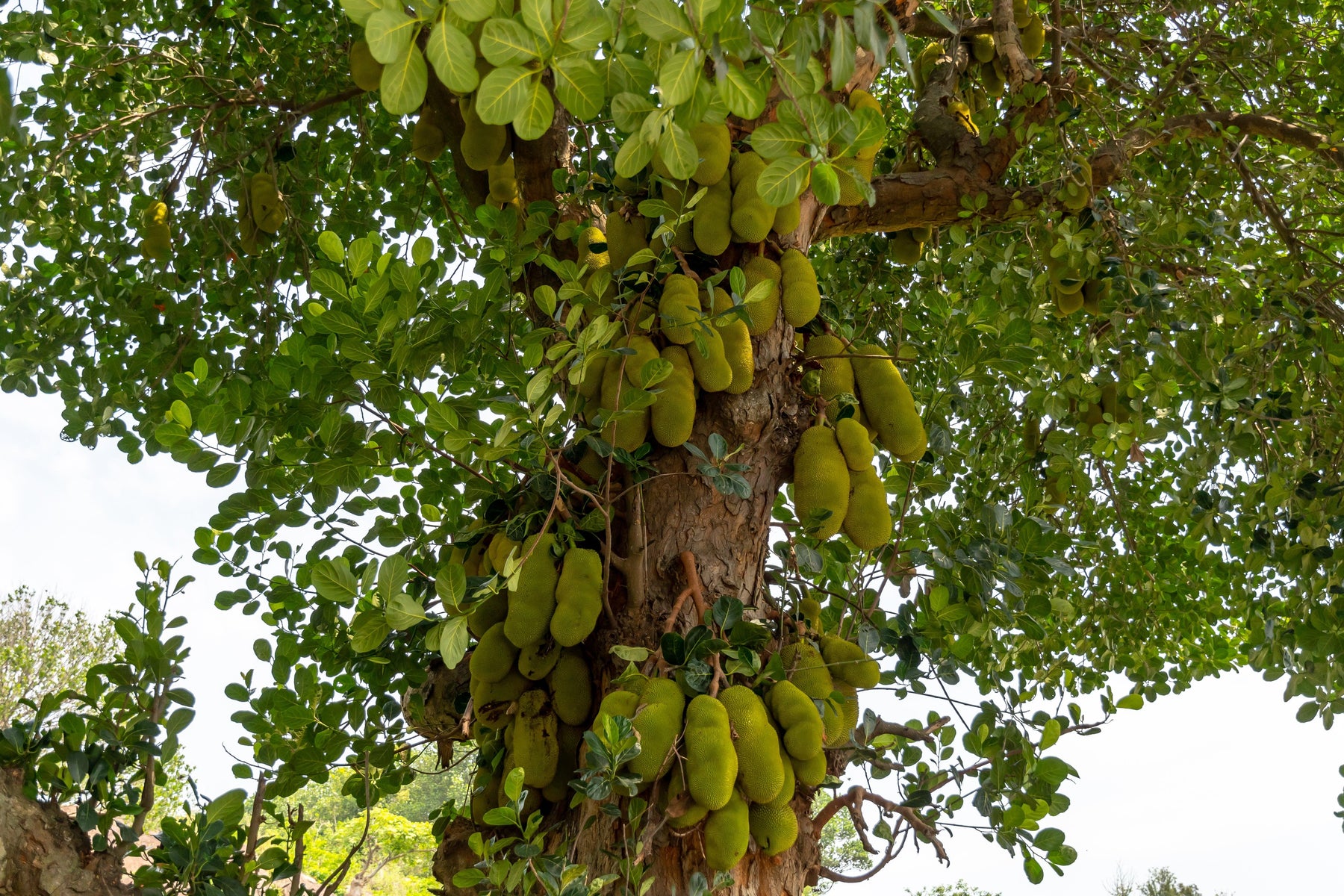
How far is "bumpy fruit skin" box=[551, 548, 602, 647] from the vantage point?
147 centimetres

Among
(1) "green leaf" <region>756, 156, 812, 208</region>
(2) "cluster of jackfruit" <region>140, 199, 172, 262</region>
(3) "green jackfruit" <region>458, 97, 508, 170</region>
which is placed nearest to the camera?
(1) "green leaf" <region>756, 156, 812, 208</region>

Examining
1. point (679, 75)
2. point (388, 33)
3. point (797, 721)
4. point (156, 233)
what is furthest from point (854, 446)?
point (156, 233)

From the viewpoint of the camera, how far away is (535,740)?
1.53 m

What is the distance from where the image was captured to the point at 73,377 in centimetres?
261

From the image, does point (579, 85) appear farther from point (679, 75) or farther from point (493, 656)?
point (493, 656)

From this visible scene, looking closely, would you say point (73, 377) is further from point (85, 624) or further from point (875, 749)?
point (85, 624)

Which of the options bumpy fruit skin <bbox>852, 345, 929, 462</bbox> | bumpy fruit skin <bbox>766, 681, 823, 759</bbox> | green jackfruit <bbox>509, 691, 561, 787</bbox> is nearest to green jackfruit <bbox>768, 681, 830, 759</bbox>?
bumpy fruit skin <bbox>766, 681, 823, 759</bbox>

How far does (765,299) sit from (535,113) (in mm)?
796

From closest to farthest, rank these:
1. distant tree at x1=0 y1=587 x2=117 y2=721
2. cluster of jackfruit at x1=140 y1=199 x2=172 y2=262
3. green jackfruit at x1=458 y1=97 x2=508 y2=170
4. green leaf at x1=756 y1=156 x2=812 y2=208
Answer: green leaf at x1=756 y1=156 x2=812 y2=208, green jackfruit at x1=458 y1=97 x2=508 y2=170, cluster of jackfruit at x1=140 y1=199 x2=172 y2=262, distant tree at x1=0 y1=587 x2=117 y2=721

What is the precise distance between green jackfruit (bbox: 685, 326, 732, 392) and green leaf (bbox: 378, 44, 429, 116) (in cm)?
73

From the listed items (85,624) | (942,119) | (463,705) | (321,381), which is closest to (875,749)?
(463,705)

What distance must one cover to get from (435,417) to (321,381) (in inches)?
10.0

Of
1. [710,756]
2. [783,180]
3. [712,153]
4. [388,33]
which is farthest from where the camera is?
[712,153]

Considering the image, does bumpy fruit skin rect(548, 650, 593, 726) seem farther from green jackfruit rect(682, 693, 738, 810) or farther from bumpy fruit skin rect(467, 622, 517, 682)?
green jackfruit rect(682, 693, 738, 810)
